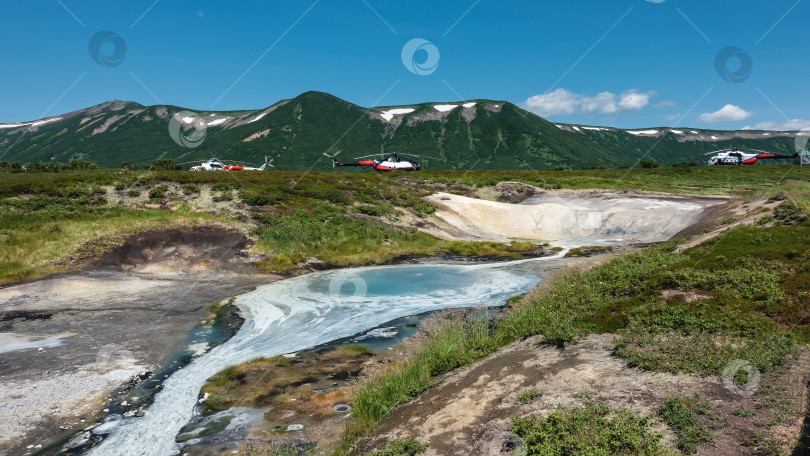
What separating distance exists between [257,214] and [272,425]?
33.0 meters

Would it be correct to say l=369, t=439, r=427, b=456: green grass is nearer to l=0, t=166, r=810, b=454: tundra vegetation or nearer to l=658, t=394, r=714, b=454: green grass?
l=0, t=166, r=810, b=454: tundra vegetation

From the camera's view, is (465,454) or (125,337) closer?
(465,454)

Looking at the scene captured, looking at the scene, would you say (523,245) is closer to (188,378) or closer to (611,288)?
(611,288)

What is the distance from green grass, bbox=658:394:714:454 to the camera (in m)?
7.91

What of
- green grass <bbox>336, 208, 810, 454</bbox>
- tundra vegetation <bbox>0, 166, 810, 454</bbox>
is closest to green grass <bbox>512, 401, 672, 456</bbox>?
tundra vegetation <bbox>0, 166, 810, 454</bbox>

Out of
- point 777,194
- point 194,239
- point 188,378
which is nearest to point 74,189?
point 194,239

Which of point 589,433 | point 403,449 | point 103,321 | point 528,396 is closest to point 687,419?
point 589,433

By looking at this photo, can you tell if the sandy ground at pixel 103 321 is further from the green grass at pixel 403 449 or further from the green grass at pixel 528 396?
the green grass at pixel 528 396

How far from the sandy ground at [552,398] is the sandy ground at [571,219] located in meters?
36.5

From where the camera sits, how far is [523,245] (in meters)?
45.0

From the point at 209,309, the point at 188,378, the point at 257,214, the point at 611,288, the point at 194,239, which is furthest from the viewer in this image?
the point at 257,214

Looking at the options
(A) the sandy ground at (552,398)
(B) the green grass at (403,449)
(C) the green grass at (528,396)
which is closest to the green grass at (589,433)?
(A) the sandy ground at (552,398)

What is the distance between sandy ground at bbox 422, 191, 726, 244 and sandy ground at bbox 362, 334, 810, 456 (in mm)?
36462

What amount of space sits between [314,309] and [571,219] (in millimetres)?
42009
